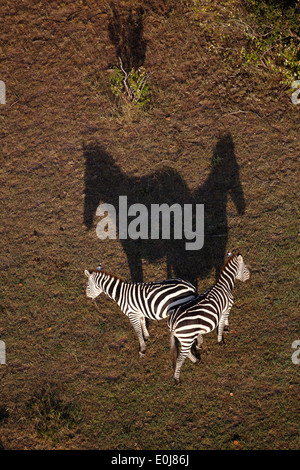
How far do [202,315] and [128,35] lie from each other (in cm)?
970

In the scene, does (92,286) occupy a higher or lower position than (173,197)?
lower

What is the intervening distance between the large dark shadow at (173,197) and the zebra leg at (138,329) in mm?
1345

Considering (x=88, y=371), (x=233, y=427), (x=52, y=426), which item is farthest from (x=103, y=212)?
(x=233, y=427)

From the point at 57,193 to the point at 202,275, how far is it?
4.39 meters

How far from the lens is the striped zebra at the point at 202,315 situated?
794 cm

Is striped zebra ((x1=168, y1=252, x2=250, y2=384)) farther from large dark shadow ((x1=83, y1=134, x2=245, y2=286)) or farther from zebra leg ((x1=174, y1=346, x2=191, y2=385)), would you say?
large dark shadow ((x1=83, y1=134, x2=245, y2=286))

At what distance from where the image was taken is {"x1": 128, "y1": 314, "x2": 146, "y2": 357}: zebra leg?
891cm

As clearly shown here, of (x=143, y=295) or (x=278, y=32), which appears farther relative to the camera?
(x=278, y=32)

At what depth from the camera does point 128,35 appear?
13875mm

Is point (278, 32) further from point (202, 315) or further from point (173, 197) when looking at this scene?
point (202, 315)

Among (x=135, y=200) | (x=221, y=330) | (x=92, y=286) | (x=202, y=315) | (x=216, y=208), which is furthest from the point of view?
(x=135, y=200)

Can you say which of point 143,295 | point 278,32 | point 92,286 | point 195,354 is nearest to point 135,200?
point 92,286

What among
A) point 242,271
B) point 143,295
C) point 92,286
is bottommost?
point 143,295

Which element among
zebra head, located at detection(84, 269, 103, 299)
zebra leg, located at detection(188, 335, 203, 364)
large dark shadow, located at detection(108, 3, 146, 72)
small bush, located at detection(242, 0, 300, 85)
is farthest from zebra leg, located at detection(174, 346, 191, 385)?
large dark shadow, located at detection(108, 3, 146, 72)
